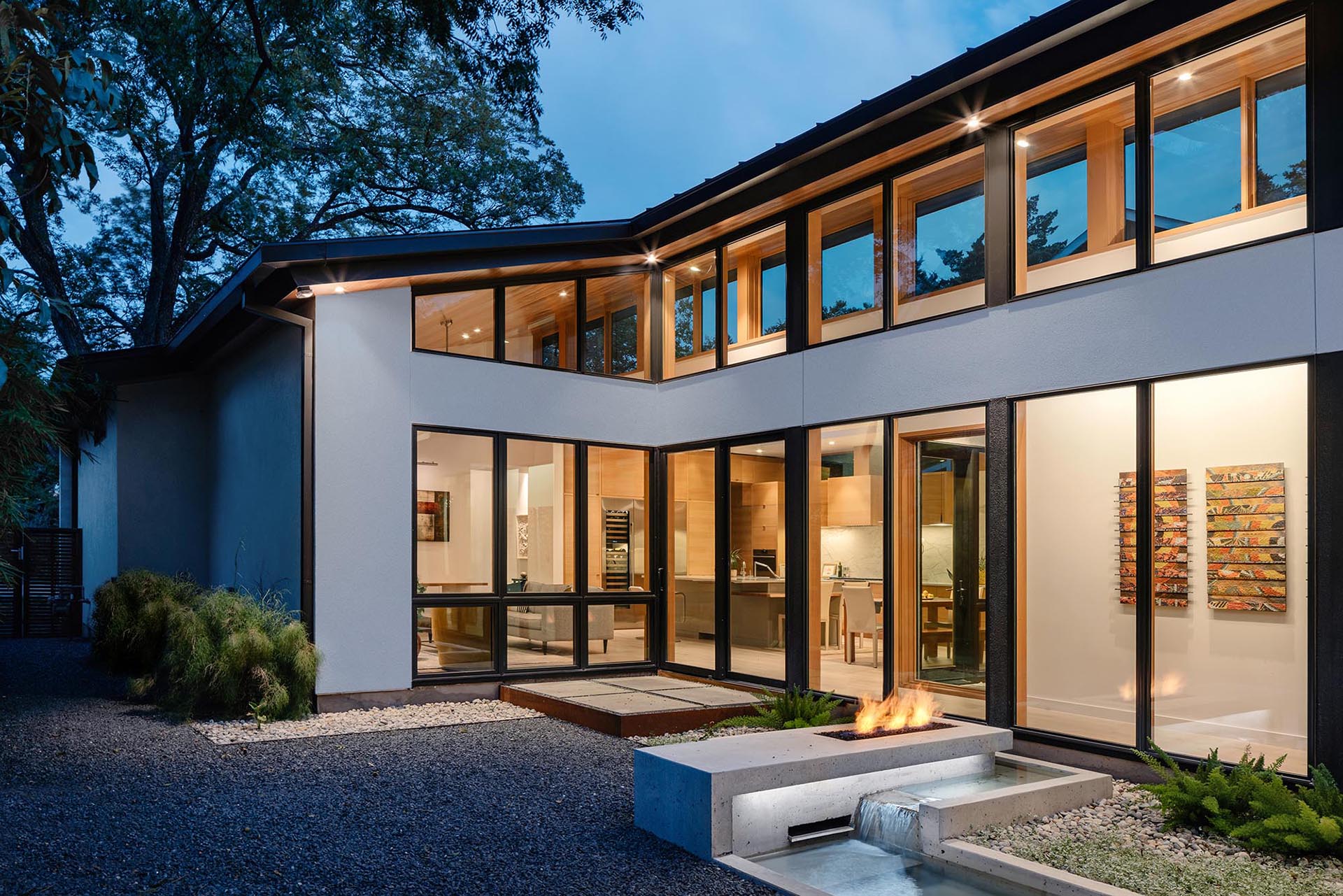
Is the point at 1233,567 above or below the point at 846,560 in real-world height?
above

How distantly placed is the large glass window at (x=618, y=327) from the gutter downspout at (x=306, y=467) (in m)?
2.82

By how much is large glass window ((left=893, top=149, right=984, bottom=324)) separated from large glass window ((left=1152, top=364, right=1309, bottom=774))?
5.85 ft

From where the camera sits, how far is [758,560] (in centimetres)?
920

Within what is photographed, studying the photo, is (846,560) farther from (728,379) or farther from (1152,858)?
(1152,858)

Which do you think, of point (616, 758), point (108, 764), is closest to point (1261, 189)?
point (616, 758)

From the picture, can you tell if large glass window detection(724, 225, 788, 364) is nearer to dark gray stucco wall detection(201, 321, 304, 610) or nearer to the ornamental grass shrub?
dark gray stucco wall detection(201, 321, 304, 610)

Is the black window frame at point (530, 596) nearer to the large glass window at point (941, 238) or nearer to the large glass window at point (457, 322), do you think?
the large glass window at point (457, 322)

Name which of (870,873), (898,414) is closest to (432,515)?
(898,414)

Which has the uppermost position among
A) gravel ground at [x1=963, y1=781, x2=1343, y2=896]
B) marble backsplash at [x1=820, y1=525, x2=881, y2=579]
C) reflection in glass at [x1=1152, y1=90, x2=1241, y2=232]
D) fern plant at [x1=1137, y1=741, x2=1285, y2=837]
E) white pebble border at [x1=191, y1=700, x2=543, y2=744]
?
reflection in glass at [x1=1152, y1=90, x2=1241, y2=232]

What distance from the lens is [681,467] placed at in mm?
10242

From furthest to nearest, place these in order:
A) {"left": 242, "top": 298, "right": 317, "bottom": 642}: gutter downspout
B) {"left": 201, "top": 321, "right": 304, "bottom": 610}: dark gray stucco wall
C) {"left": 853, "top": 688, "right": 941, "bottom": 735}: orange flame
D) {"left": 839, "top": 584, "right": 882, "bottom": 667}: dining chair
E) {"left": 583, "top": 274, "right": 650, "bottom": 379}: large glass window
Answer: {"left": 583, "top": 274, "right": 650, "bottom": 379}: large glass window → {"left": 201, "top": 321, "right": 304, "bottom": 610}: dark gray stucco wall → {"left": 242, "top": 298, "right": 317, "bottom": 642}: gutter downspout → {"left": 839, "top": 584, "right": 882, "bottom": 667}: dining chair → {"left": 853, "top": 688, "right": 941, "bottom": 735}: orange flame

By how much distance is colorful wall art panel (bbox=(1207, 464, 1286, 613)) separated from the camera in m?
6.36

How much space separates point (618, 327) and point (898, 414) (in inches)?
146

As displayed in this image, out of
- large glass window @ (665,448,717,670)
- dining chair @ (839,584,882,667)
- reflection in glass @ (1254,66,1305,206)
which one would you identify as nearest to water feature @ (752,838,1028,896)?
dining chair @ (839,584,882,667)
